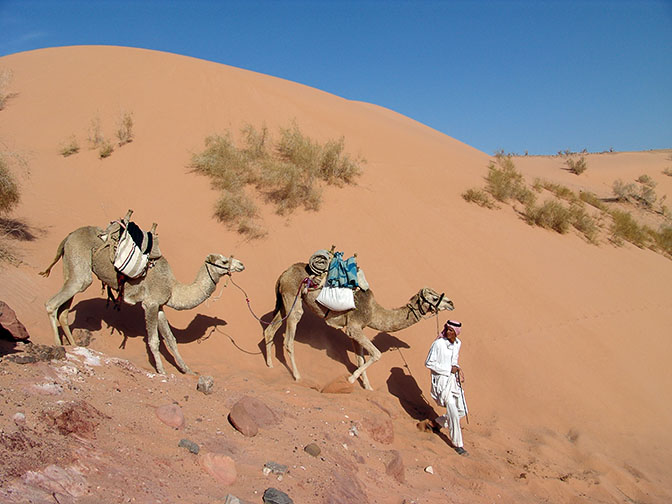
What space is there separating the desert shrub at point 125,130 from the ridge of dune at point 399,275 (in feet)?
1.06

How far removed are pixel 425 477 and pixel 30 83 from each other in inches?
825

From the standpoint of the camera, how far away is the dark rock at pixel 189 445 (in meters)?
3.90

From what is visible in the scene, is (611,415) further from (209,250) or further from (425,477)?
(209,250)

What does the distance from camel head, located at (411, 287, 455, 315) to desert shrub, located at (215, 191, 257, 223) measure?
202 inches

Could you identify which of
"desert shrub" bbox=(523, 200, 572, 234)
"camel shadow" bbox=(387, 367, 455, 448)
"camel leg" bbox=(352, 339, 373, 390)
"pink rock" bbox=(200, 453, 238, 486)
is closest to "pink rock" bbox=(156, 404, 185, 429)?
"pink rock" bbox=(200, 453, 238, 486)

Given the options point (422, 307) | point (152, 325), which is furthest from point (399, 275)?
point (152, 325)

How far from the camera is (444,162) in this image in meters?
16.0

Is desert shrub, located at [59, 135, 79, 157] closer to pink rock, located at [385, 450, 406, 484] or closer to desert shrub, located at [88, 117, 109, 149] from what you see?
desert shrub, located at [88, 117, 109, 149]

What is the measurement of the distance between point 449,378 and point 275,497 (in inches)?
131

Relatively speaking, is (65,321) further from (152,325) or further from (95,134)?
(95,134)

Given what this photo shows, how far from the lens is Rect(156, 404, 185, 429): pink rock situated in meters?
4.32

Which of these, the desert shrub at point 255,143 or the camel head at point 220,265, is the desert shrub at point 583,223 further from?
the camel head at point 220,265

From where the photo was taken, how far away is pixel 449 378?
20.0 feet

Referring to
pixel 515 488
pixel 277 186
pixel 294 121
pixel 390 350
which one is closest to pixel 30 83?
pixel 294 121
